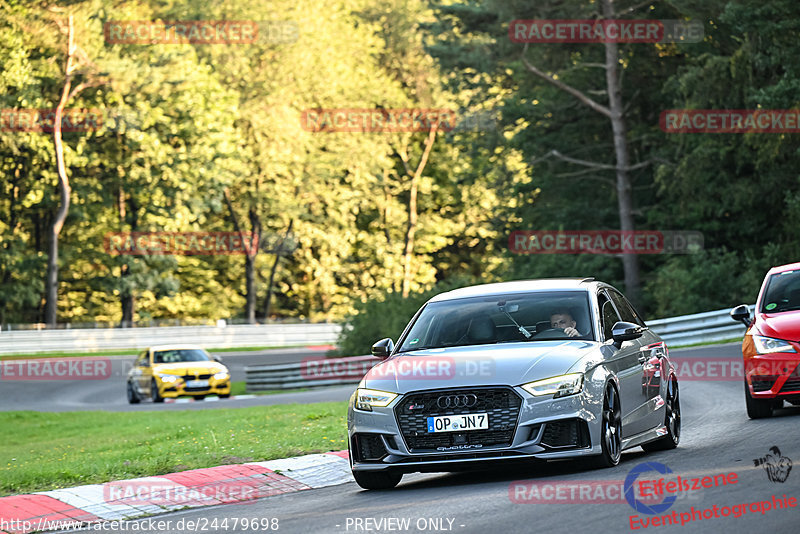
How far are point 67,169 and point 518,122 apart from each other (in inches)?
894

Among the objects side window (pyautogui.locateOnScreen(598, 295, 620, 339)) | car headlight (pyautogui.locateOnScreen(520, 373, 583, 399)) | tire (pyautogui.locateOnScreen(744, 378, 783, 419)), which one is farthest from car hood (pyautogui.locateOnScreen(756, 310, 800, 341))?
car headlight (pyautogui.locateOnScreen(520, 373, 583, 399))

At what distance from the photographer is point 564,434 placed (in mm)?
9672

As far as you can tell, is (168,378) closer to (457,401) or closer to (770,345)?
(770,345)

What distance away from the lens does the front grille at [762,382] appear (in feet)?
44.4

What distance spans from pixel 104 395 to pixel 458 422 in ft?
98.5

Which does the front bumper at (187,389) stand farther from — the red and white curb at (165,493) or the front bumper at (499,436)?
the front bumper at (499,436)

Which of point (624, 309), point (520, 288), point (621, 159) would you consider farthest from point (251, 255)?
point (520, 288)

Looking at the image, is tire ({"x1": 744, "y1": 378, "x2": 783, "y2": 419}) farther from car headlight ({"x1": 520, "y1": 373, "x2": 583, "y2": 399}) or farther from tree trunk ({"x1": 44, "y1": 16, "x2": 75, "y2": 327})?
tree trunk ({"x1": 44, "y1": 16, "x2": 75, "y2": 327})

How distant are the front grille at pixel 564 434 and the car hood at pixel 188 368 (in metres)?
24.0

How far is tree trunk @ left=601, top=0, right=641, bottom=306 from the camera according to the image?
1684 inches

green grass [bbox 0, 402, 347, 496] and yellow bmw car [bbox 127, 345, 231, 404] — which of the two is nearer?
green grass [bbox 0, 402, 347, 496]

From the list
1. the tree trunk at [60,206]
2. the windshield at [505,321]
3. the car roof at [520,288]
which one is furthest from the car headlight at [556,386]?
the tree trunk at [60,206]

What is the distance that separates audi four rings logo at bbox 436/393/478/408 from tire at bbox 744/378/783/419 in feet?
17.0

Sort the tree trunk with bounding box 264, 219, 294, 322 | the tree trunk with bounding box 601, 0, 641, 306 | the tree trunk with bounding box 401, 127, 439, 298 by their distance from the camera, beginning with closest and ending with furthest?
the tree trunk with bounding box 601, 0, 641, 306, the tree trunk with bounding box 264, 219, 294, 322, the tree trunk with bounding box 401, 127, 439, 298
